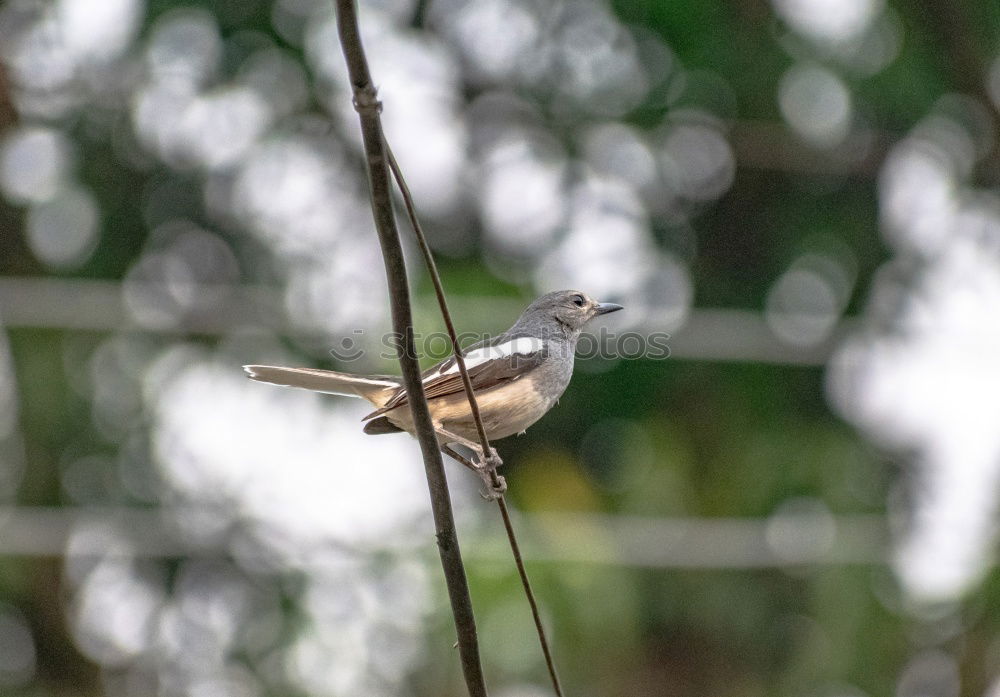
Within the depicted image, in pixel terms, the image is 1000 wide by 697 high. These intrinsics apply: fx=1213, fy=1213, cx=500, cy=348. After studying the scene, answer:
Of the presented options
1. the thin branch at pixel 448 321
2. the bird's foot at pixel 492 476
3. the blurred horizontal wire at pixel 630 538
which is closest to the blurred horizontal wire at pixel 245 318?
the blurred horizontal wire at pixel 630 538

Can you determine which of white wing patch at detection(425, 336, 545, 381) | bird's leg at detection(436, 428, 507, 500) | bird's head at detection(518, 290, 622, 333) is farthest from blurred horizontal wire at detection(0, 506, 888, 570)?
bird's leg at detection(436, 428, 507, 500)

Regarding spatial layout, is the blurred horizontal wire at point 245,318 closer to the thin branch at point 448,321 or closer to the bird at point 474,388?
the bird at point 474,388

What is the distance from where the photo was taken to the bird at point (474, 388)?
4.66 meters

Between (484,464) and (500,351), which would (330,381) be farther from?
(484,464)

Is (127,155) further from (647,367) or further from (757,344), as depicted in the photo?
(757,344)

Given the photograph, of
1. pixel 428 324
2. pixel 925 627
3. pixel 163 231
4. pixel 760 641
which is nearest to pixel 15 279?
pixel 163 231

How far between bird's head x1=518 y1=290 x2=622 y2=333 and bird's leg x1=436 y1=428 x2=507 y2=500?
4.01 feet

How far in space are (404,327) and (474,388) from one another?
190cm

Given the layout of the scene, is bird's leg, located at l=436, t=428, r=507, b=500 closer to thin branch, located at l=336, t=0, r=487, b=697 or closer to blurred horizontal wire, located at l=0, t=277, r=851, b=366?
thin branch, located at l=336, t=0, r=487, b=697

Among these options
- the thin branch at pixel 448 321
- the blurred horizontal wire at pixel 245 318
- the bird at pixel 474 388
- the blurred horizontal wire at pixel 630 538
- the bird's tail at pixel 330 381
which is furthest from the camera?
the blurred horizontal wire at pixel 245 318

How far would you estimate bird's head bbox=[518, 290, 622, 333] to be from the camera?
5.88 metres

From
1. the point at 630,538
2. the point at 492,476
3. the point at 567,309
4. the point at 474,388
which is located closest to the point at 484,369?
the point at 474,388

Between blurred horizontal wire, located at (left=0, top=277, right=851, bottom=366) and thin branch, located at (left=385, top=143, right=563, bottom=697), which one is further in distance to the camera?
blurred horizontal wire, located at (left=0, top=277, right=851, bottom=366)

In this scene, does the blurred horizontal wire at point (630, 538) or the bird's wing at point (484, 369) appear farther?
the blurred horizontal wire at point (630, 538)
